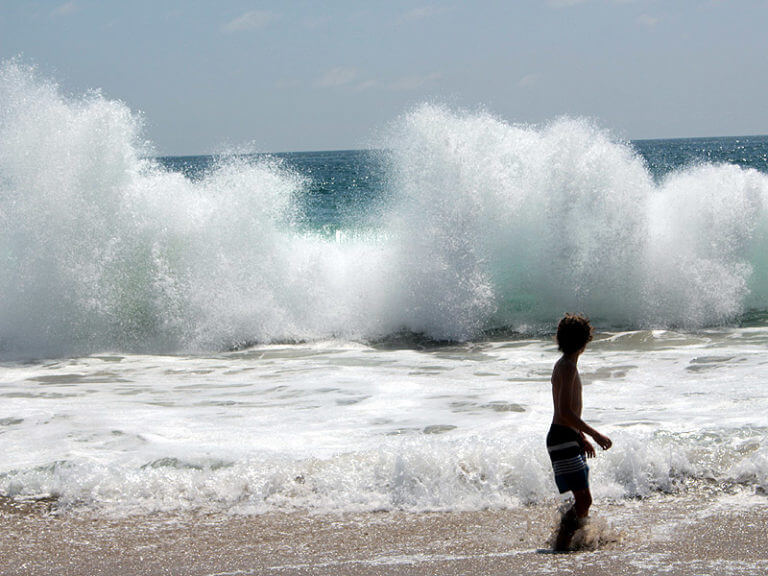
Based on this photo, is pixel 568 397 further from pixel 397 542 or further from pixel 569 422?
pixel 397 542

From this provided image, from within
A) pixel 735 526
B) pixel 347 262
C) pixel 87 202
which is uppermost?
pixel 87 202

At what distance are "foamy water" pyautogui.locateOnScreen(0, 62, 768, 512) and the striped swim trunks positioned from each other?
141 centimetres

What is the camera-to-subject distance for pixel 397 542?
4.08 meters

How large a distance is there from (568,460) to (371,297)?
7261 mm

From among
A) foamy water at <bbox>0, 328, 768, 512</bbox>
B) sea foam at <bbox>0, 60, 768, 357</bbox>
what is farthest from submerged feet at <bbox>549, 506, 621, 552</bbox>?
Result: sea foam at <bbox>0, 60, 768, 357</bbox>

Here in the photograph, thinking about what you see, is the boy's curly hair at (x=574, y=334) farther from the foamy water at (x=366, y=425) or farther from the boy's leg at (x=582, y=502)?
the foamy water at (x=366, y=425)

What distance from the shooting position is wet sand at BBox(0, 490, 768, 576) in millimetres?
3709

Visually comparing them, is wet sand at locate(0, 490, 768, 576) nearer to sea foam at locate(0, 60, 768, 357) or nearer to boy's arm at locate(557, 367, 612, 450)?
boy's arm at locate(557, 367, 612, 450)

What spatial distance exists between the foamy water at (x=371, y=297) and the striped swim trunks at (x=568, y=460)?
1.41 m

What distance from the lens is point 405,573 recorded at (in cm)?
365

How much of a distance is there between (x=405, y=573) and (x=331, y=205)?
3093 cm

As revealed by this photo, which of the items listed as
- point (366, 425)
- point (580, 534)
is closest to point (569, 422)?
point (580, 534)

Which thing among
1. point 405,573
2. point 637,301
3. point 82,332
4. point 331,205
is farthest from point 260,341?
point 331,205

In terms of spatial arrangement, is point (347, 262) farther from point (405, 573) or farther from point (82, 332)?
point (405, 573)
